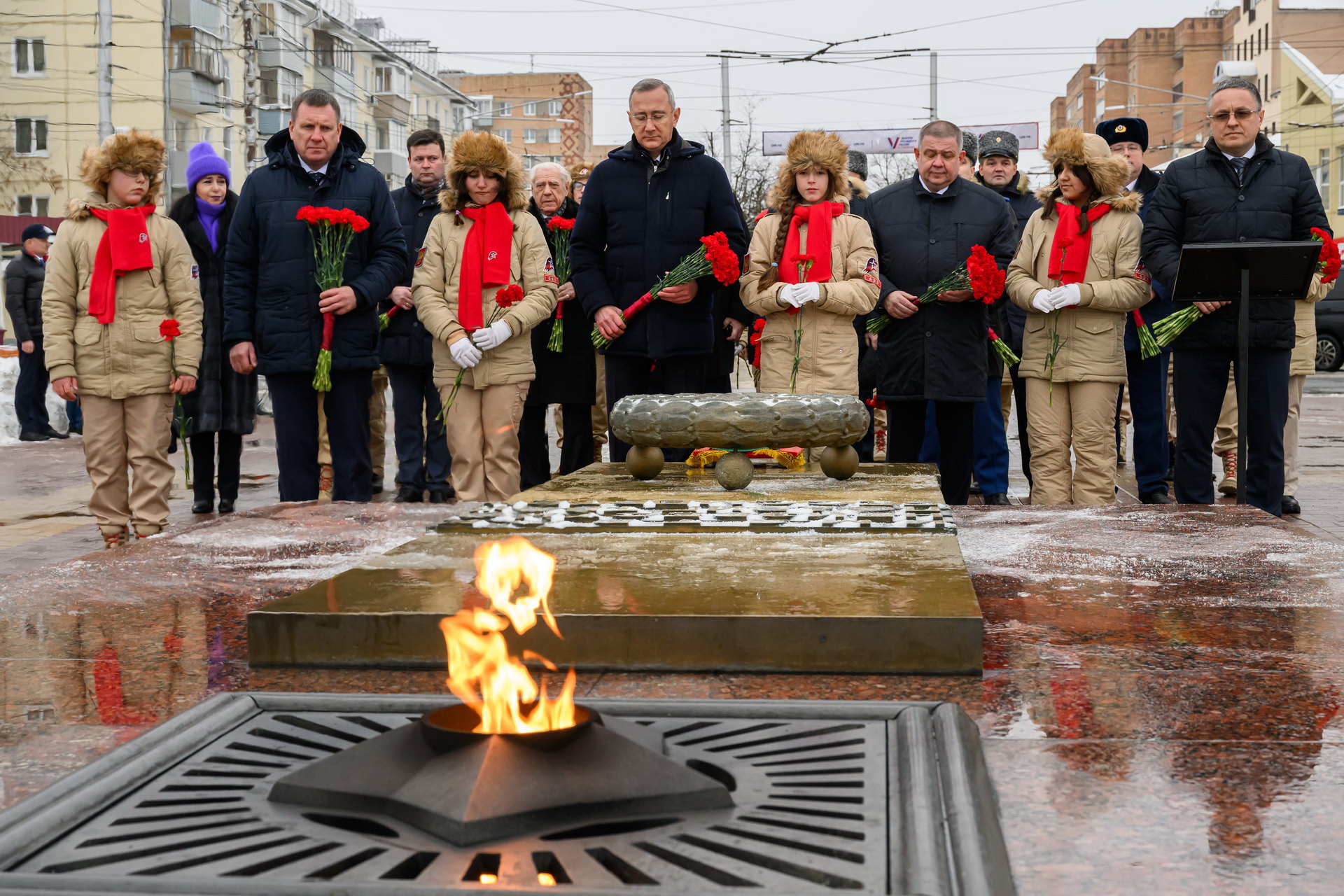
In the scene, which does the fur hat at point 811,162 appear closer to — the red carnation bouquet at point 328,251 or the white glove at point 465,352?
the white glove at point 465,352

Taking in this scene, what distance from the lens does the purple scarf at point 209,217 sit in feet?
25.6

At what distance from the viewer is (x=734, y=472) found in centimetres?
490

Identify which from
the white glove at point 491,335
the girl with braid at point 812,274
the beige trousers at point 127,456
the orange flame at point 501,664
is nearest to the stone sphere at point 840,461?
the girl with braid at point 812,274

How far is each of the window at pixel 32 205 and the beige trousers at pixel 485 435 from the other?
36954 mm

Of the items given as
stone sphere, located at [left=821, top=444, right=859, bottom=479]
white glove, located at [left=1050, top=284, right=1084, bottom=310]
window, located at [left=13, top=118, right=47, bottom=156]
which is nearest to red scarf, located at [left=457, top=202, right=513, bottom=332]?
stone sphere, located at [left=821, top=444, right=859, bottom=479]

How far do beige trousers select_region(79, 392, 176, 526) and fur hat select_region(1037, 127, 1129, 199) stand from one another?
443 centimetres

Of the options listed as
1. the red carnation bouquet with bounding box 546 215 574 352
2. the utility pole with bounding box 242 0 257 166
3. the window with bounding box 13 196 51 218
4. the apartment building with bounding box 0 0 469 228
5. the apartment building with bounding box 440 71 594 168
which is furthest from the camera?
the apartment building with bounding box 440 71 594 168

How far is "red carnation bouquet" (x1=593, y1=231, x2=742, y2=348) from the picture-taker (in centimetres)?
649

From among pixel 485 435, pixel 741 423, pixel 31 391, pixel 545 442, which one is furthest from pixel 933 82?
pixel 741 423

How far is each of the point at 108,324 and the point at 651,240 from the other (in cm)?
254

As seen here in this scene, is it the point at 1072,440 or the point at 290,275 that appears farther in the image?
the point at 1072,440

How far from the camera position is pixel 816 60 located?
37031 mm

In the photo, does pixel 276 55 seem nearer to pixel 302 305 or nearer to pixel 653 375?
pixel 302 305

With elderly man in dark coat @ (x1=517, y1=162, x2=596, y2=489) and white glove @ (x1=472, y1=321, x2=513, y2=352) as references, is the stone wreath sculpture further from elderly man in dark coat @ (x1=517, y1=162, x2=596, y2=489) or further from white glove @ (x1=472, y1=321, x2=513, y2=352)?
elderly man in dark coat @ (x1=517, y1=162, x2=596, y2=489)
